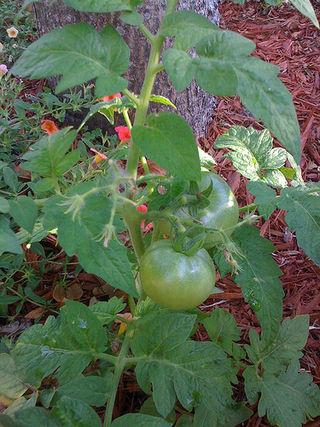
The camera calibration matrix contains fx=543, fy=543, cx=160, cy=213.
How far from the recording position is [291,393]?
1407 millimetres

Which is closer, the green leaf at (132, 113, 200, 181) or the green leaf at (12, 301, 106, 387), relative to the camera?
the green leaf at (132, 113, 200, 181)

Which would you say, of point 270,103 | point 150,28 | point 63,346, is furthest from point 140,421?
point 150,28

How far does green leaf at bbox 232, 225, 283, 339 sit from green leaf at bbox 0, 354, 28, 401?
62cm

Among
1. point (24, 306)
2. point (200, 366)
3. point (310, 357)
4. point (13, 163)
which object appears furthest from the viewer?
point (13, 163)

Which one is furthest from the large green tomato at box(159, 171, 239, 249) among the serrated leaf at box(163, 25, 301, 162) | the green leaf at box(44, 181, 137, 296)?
the serrated leaf at box(163, 25, 301, 162)

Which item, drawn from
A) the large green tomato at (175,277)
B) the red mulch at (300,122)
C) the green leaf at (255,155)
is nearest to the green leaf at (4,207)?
the large green tomato at (175,277)

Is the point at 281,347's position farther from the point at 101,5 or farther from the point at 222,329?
the point at 101,5

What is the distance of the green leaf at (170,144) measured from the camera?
988 mm

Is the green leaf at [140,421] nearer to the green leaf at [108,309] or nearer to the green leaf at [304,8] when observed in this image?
the green leaf at [108,309]

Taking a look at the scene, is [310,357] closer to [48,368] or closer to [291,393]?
[291,393]

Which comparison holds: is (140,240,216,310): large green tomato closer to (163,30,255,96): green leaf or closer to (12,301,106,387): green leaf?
(12,301,106,387): green leaf

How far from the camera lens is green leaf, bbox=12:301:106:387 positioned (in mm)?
1252

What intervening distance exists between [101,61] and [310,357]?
122 cm

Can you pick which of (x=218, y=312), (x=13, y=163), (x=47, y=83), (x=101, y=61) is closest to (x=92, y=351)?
(x=218, y=312)
